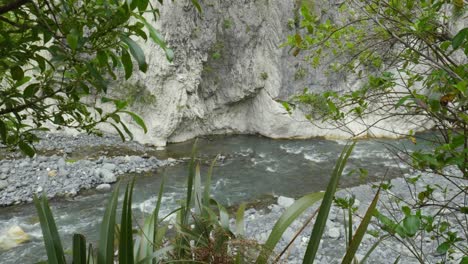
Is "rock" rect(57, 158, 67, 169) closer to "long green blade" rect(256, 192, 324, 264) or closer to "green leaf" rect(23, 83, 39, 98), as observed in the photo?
"green leaf" rect(23, 83, 39, 98)

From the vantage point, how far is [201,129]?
38.5ft

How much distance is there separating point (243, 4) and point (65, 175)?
8479 mm

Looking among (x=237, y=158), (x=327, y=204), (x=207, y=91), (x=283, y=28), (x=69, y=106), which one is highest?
(x=283, y=28)

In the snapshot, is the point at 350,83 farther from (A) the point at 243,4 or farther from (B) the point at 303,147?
(A) the point at 243,4

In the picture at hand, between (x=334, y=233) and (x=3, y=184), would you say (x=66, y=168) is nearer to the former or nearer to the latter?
(x=3, y=184)

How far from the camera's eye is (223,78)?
1220 cm

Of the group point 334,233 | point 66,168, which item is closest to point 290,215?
point 334,233

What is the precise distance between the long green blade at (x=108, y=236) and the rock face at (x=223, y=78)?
30.8 ft

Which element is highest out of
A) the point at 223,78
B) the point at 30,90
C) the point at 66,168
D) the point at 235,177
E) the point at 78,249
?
the point at 223,78

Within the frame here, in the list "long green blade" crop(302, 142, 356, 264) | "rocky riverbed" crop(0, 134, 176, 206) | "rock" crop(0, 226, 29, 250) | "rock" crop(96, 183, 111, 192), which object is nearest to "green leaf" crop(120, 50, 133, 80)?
"long green blade" crop(302, 142, 356, 264)

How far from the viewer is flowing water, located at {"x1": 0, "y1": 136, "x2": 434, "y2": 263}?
198 inches

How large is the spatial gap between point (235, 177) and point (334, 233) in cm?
334

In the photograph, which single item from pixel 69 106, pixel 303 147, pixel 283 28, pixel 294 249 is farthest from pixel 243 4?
pixel 69 106

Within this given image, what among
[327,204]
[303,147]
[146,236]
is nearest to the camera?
[327,204]
